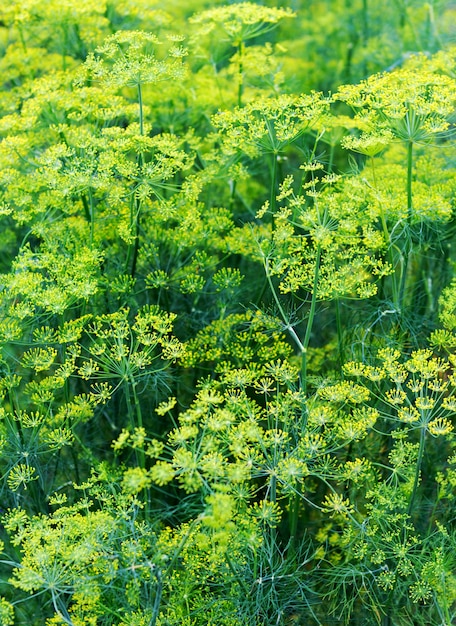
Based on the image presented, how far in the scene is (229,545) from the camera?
3.12 meters

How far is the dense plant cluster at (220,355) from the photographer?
315 cm

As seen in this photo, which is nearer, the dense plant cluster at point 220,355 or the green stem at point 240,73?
the dense plant cluster at point 220,355

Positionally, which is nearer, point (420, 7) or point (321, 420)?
point (321, 420)

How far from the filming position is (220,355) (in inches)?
157

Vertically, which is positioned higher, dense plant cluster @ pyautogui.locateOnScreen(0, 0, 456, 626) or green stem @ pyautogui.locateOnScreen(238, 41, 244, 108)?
green stem @ pyautogui.locateOnScreen(238, 41, 244, 108)

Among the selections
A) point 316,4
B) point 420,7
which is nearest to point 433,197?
point 420,7

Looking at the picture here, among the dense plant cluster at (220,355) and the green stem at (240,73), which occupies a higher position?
the green stem at (240,73)

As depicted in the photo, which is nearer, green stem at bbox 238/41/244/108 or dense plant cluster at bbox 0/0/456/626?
dense plant cluster at bbox 0/0/456/626

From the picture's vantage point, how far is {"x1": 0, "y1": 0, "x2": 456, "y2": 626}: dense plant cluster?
3.15 metres

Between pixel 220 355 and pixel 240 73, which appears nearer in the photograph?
pixel 220 355

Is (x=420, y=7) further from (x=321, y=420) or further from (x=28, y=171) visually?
(x=321, y=420)

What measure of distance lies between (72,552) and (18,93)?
305cm

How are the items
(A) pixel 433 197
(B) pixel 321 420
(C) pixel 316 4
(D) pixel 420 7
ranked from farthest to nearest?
(C) pixel 316 4 → (D) pixel 420 7 → (A) pixel 433 197 → (B) pixel 321 420

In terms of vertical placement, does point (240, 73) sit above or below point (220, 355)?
→ above
